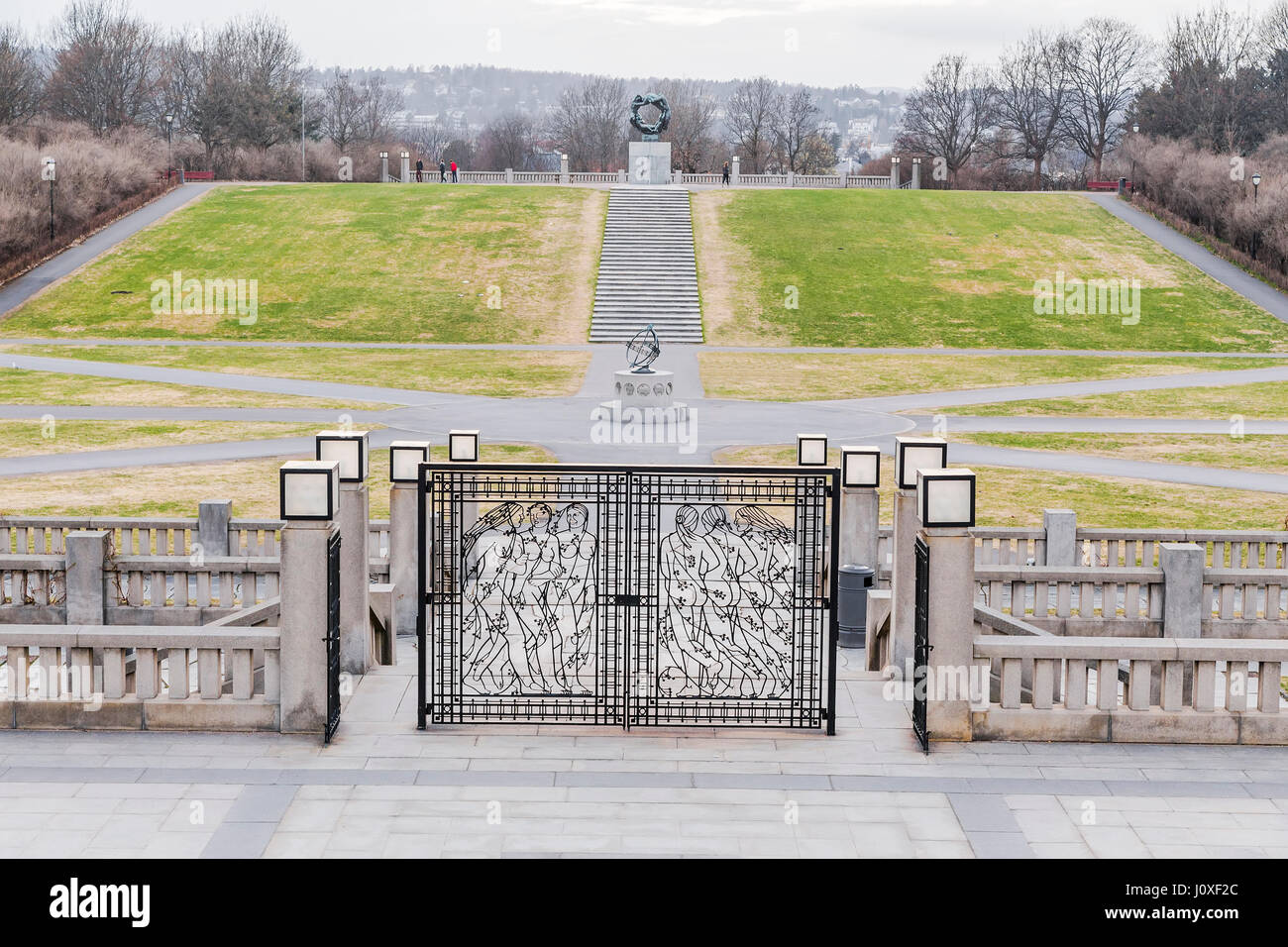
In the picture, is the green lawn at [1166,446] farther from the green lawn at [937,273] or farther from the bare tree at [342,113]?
the bare tree at [342,113]

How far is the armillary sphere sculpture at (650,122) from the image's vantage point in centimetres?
6638

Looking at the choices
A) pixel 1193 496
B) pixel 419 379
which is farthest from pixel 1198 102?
pixel 1193 496

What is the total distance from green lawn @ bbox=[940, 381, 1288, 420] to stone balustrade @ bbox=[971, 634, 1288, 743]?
23.1 m

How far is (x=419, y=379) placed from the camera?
37531mm

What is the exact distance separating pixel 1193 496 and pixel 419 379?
22.3 meters

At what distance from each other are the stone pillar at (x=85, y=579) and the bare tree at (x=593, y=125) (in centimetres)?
11348

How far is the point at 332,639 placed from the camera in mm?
9773

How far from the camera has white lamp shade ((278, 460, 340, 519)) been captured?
9.54 m

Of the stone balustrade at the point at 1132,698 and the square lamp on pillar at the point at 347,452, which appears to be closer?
the stone balustrade at the point at 1132,698

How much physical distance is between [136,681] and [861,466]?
25.8ft

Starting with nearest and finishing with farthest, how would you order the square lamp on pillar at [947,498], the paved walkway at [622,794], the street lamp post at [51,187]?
1. the paved walkway at [622,794]
2. the square lamp on pillar at [947,498]
3. the street lamp post at [51,187]

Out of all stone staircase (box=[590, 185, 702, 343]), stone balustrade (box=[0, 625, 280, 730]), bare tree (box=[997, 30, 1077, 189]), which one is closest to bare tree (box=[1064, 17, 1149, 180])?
bare tree (box=[997, 30, 1077, 189])

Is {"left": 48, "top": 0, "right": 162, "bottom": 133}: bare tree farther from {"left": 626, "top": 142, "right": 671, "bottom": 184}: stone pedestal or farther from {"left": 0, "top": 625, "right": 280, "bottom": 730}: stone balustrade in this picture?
{"left": 0, "top": 625, "right": 280, "bottom": 730}: stone balustrade

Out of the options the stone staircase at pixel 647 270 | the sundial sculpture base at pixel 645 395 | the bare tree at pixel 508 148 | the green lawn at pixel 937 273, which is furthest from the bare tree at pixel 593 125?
the sundial sculpture base at pixel 645 395
